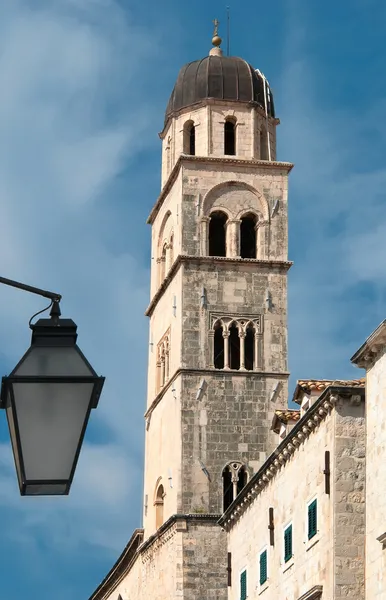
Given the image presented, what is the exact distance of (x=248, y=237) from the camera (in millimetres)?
53875

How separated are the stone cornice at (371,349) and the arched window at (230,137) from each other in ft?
82.7

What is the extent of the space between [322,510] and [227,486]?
56.8ft

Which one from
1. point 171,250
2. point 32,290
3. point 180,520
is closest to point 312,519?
point 180,520

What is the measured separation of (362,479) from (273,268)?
70.0 feet

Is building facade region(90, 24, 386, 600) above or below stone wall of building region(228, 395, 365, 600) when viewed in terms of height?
above

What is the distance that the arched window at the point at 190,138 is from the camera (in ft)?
180

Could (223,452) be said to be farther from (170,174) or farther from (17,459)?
(17,459)

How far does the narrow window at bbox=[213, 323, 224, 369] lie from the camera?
5149cm

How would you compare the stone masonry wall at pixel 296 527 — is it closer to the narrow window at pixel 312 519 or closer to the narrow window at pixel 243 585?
the narrow window at pixel 312 519

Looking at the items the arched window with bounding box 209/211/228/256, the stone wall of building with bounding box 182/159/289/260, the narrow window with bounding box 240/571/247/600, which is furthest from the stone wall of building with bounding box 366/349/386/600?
the arched window with bounding box 209/211/228/256

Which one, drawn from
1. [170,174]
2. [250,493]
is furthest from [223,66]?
[250,493]

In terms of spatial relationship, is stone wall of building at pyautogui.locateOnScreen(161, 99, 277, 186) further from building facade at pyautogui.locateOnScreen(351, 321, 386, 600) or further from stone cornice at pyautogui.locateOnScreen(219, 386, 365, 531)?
building facade at pyautogui.locateOnScreen(351, 321, 386, 600)

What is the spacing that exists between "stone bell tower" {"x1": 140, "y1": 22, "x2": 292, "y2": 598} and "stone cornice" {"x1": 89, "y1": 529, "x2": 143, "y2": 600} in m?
2.90

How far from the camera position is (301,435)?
3425 cm
